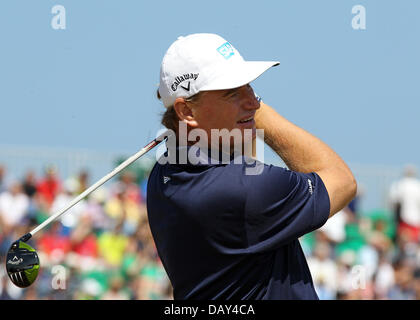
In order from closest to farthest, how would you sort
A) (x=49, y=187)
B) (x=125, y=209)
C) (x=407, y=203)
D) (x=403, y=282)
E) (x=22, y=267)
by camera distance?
(x=22, y=267), (x=49, y=187), (x=125, y=209), (x=403, y=282), (x=407, y=203)

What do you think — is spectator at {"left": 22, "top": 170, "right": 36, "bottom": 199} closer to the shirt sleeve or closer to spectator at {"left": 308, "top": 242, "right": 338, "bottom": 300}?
spectator at {"left": 308, "top": 242, "right": 338, "bottom": 300}

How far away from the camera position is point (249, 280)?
3078mm

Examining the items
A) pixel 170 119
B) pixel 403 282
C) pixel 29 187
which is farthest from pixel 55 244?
pixel 170 119

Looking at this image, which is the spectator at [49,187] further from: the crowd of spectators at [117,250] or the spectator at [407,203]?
the spectator at [407,203]

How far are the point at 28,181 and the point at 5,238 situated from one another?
0.73 m

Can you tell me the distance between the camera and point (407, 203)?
34.9 ft

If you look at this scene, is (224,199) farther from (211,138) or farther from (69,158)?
(69,158)

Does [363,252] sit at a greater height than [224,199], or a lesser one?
lesser

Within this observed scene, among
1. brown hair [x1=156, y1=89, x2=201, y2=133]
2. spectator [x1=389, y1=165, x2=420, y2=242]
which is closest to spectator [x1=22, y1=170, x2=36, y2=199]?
spectator [x1=389, y1=165, x2=420, y2=242]

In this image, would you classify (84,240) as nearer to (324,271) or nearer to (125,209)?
(125,209)

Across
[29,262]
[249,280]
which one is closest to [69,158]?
[29,262]

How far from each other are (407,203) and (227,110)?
7958 mm

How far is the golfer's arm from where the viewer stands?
3131mm

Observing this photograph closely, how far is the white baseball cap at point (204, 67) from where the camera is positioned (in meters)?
3.10
